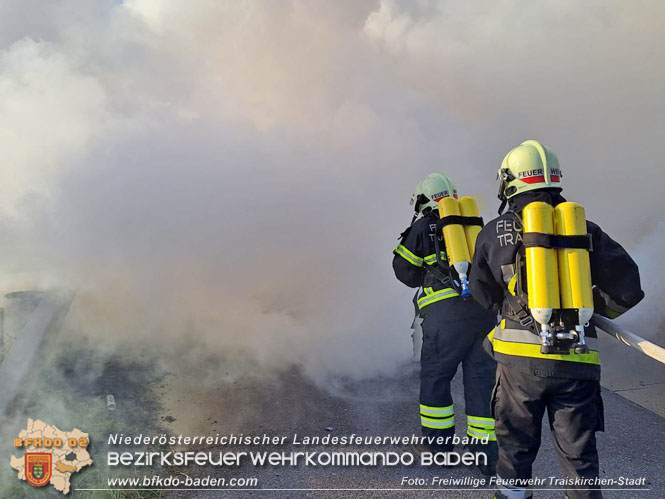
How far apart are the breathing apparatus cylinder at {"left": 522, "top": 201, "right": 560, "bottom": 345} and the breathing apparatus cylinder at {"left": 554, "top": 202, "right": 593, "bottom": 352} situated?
4cm

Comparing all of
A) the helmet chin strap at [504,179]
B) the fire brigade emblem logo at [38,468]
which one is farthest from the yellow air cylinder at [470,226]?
the fire brigade emblem logo at [38,468]

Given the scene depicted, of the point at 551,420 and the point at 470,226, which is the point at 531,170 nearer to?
the point at 470,226

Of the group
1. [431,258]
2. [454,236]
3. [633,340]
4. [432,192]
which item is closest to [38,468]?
[431,258]

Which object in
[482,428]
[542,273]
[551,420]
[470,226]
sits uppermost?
[470,226]

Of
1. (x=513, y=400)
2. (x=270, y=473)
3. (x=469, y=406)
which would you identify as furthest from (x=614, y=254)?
(x=270, y=473)

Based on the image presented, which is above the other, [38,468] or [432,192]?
[432,192]

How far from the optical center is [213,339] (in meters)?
4.88

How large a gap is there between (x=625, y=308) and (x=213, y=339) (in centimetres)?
362

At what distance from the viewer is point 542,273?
90.0 inches

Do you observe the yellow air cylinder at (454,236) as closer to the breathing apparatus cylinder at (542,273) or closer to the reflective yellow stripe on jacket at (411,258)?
the reflective yellow stripe on jacket at (411,258)

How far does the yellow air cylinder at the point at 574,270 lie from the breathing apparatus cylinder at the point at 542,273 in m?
0.04

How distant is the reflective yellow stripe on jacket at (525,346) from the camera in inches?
92.7

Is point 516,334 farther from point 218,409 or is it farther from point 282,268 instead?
point 282,268

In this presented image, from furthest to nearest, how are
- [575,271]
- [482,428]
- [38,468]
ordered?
[482,428]
[38,468]
[575,271]
